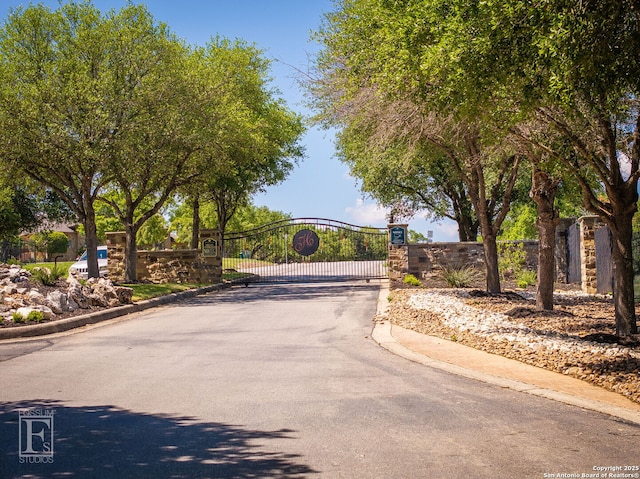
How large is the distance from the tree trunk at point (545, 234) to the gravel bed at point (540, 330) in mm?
384

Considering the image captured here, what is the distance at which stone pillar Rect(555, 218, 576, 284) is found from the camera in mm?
25266

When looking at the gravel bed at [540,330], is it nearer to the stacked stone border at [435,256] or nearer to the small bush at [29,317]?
the stacked stone border at [435,256]

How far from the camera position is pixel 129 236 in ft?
83.4

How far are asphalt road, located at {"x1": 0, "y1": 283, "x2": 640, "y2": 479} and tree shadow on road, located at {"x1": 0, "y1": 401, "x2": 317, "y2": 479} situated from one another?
0.02 meters

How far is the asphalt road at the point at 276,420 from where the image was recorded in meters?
4.93

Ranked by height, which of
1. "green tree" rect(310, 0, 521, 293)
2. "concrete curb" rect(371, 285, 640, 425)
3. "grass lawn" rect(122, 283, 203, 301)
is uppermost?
"green tree" rect(310, 0, 521, 293)

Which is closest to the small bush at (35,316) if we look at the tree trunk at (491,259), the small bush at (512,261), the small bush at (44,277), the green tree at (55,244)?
the small bush at (44,277)

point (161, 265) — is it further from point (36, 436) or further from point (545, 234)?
point (36, 436)

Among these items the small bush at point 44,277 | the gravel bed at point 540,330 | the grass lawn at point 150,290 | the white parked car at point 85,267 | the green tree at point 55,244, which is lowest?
the gravel bed at point 540,330

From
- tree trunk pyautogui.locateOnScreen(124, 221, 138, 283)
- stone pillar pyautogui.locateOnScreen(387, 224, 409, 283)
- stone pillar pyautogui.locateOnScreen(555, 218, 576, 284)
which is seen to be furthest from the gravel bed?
tree trunk pyautogui.locateOnScreen(124, 221, 138, 283)

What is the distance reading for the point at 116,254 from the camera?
89.7 feet

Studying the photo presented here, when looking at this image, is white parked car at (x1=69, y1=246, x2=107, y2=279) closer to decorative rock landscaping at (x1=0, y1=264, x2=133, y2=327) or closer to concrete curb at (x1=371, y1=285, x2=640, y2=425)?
decorative rock landscaping at (x1=0, y1=264, x2=133, y2=327)

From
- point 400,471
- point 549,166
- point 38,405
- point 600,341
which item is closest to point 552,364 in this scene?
point 600,341

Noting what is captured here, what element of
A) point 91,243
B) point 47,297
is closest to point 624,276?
point 47,297
